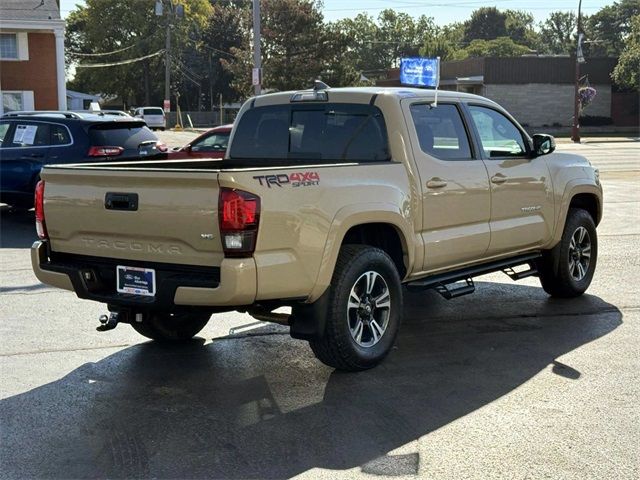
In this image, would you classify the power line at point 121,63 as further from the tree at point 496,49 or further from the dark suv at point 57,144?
the dark suv at point 57,144

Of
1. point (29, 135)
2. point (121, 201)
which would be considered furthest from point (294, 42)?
point (121, 201)

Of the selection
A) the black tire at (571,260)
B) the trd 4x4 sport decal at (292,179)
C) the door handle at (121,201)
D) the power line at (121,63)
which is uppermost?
the power line at (121,63)

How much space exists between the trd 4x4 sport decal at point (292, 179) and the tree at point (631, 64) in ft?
166

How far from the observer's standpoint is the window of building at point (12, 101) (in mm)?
31906

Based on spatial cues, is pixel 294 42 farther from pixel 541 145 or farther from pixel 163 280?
pixel 163 280

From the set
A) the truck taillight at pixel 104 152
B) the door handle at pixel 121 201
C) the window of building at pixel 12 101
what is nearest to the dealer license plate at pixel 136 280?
the door handle at pixel 121 201

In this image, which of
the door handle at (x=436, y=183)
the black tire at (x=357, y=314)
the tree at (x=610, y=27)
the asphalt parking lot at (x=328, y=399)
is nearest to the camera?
the asphalt parking lot at (x=328, y=399)

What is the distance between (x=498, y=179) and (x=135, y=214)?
10.6ft

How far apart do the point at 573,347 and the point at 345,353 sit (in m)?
1.99

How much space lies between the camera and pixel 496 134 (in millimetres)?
7316

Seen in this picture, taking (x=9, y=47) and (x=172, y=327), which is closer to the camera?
(x=172, y=327)

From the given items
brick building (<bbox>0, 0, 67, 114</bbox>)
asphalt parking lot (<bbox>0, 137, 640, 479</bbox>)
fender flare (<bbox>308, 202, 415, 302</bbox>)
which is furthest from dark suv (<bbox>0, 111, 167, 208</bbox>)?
brick building (<bbox>0, 0, 67, 114</bbox>)

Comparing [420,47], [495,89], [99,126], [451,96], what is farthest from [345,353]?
[420,47]

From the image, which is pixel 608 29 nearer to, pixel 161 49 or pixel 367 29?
pixel 367 29
